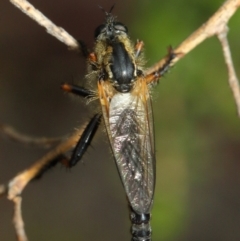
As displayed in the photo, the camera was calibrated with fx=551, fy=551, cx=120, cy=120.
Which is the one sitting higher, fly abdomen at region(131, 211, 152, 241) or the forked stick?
the forked stick

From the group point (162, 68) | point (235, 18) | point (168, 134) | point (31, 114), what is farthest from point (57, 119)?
point (162, 68)

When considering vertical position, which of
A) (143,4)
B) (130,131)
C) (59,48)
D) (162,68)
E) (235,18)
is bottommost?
(130,131)

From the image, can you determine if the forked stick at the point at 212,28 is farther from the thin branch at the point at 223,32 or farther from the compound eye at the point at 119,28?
the compound eye at the point at 119,28

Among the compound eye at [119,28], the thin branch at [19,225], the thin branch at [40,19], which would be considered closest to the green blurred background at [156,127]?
the compound eye at [119,28]

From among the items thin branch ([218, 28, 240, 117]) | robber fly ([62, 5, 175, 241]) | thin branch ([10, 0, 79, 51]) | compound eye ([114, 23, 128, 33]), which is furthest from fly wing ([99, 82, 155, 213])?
thin branch ([218, 28, 240, 117])

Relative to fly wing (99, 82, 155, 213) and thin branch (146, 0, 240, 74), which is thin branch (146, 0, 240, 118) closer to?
thin branch (146, 0, 240, 74)

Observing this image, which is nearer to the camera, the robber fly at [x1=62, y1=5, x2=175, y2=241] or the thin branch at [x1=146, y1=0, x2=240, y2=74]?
the thin branch at [x1=146, y1=0, x2=240, y2=74]

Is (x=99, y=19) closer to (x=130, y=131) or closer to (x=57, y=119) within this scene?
(x=57, y=119)
